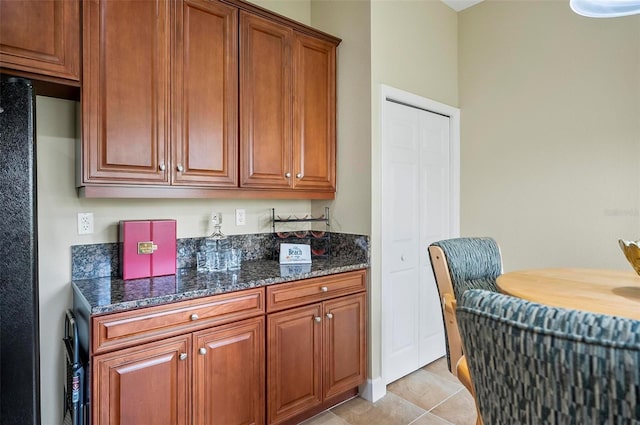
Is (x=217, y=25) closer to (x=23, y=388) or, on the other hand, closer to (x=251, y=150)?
(x=251, y=150)

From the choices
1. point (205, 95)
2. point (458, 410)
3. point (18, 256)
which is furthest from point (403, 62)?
point (18, 256)

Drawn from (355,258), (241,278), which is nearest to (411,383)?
(355,258)

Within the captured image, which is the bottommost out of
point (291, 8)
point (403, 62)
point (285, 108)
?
point (285, 108)

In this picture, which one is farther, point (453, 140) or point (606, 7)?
point (453, 140)

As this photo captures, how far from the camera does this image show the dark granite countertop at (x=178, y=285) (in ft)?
5.03

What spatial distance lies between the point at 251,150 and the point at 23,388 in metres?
1.52

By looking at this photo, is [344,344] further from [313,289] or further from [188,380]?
[188,380]

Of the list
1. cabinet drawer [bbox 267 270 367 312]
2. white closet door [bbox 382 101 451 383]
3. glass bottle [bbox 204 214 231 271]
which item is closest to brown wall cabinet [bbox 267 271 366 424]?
cabinet drawer [bbox 267 270 367 312]

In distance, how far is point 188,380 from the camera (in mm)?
1671

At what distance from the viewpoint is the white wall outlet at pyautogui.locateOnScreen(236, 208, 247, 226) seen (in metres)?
2.50

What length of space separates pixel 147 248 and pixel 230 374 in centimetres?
79

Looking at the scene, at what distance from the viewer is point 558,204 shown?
2627mm

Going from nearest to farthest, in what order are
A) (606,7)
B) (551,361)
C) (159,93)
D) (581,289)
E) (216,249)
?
1. (551,361)
2. (581,289)
3. (606,7)
4. (159,93)
5. (216,249)

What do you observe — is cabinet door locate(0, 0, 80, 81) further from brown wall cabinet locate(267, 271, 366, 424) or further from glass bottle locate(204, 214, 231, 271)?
brown wall cabinet locate(267, 271, 366, 424)
